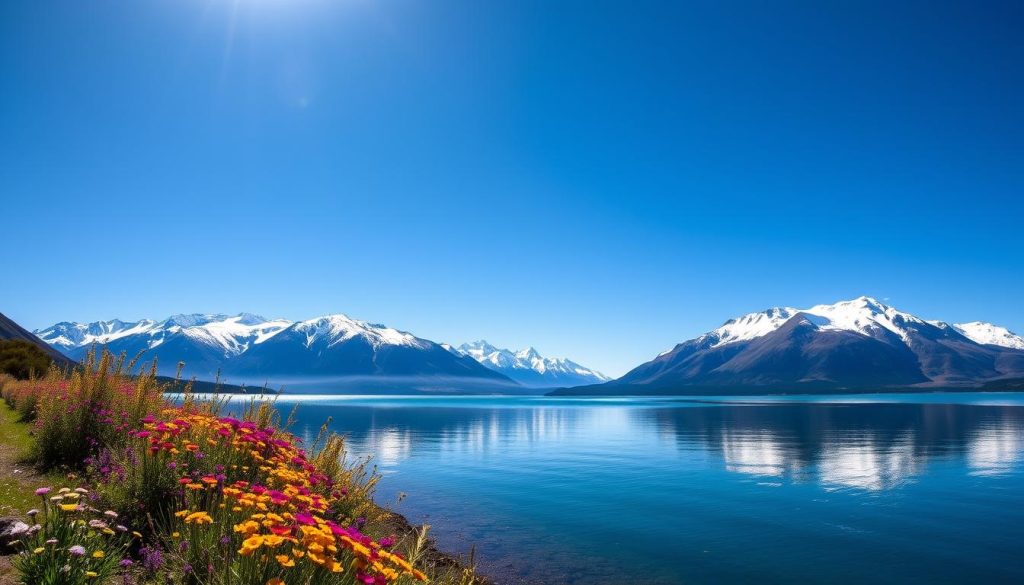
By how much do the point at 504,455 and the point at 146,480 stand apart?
3678cm

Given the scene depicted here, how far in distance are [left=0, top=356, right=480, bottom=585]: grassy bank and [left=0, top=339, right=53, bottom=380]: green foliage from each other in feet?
94.9

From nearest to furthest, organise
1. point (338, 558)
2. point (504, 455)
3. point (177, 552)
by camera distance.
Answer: point (338, 558)
point (177, 552)
point (504, 455)

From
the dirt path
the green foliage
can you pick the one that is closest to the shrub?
the dirt path

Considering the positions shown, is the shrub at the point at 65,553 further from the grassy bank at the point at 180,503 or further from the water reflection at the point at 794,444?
the water reflection at the point at 794,444

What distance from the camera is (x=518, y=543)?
60.2ft

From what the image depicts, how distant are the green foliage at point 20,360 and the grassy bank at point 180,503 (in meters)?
28.9

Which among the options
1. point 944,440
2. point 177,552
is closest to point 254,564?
point 177,552

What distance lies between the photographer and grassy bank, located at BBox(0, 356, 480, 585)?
4.97m

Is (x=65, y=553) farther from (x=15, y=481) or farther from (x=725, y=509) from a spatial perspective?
(x=725, y=509)

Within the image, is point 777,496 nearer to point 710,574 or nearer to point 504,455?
point 710,574

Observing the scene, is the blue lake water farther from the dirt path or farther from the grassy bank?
the dirt path

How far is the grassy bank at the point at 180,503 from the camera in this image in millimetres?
4969

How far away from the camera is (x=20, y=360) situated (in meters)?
39.0

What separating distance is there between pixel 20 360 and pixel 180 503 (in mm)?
44173
